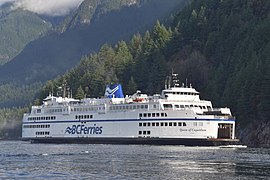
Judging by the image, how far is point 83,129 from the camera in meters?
122

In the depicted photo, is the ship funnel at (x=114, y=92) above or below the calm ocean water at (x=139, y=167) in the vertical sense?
above

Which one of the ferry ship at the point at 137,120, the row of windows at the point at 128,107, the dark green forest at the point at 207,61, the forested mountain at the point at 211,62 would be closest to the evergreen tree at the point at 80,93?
the forested mountain at the point at 211,62

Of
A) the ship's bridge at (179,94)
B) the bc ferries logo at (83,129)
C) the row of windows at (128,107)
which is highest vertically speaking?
the ship's bridge at (179,94)

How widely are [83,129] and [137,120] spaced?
50.9 ft

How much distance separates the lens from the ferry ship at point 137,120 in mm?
102125

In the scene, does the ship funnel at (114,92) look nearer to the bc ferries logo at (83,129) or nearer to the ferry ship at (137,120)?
the ferry ship at (137,120)

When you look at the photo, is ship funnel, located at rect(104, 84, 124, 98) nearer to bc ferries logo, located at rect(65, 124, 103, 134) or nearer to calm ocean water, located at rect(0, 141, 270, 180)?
bc ferries logo, located at rect(65, 124, 103, 134)

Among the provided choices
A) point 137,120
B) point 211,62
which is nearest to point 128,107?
point 137,120

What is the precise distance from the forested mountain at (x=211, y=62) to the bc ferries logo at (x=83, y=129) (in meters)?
24.9

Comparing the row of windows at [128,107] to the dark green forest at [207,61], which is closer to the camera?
the row of windows at [128,107]

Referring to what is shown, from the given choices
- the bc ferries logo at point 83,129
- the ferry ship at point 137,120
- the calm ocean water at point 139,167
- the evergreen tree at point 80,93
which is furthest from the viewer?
the evergreen tree at point 80,93

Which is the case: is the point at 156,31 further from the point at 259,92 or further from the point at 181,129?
the point at 181,129

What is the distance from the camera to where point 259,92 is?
4530 inches

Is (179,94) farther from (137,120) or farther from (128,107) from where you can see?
(128,107)
